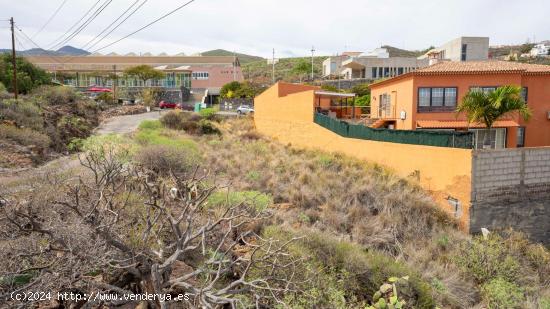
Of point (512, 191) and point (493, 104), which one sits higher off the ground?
point (493, 104)

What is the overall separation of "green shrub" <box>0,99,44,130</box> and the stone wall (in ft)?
62.9

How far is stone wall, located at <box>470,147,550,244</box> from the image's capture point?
13.5 m

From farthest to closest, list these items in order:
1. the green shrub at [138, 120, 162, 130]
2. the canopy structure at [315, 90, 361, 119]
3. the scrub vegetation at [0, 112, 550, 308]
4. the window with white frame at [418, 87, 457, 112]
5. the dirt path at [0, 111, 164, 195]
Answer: the canopy structure at [315, 90, 361, 119] → the green shrub at [138, 120, 162, 130] → the window with white frame at [418, 87, 457, 112] → the dirt path at [0, 111, 164, 195] → the scrub vegetation at [0, 112, 550, 308]

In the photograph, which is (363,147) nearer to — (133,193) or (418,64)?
(133,193)

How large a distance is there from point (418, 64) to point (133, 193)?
4951 cm

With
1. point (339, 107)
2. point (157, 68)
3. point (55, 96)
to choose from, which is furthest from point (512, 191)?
point (157, 68)

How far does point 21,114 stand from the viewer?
18.5 metres

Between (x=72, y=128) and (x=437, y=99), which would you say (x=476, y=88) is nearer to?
(x=437, y=99)

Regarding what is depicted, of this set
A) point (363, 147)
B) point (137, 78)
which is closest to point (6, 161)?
point (363, 147)

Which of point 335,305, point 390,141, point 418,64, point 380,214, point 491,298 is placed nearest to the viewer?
point 335,305

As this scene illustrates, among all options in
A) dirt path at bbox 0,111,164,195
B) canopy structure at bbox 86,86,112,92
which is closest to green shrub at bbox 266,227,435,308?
dirt path at bbox 0,111,164,195

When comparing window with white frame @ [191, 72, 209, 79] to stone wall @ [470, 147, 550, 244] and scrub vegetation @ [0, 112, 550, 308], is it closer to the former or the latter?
scrub vegetation @ [0, 112, 550, 308]

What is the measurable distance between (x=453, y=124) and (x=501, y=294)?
546 inches

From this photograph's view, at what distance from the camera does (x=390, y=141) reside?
16719 mm
